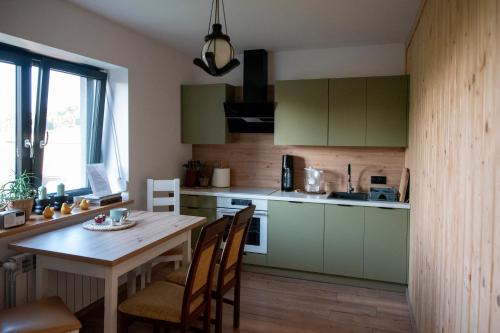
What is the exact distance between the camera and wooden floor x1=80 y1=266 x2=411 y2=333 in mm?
2945

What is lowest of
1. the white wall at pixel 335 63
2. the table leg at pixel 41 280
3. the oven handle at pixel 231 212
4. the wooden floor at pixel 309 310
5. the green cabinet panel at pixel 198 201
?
the wooden floor at pixel 309 310

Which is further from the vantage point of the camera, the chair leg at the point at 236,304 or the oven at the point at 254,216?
the oven at the point at 254,216

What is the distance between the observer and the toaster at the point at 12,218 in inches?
93.6

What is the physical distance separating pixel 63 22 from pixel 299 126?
2.38 meters

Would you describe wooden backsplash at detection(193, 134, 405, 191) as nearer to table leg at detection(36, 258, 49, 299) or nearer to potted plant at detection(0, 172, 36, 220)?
potted plant at detection(0, 172, 36, 220)

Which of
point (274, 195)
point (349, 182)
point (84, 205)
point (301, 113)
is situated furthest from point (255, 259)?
point (84, 205)

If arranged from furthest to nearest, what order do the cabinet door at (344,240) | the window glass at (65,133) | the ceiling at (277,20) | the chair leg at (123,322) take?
the cabinet door at (344,240), the window glass at (65,133), the ceiling at (277,20), the chair leg at (123,322)

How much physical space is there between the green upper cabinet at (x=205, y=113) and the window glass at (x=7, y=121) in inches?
76.9

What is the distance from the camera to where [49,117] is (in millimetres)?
3168

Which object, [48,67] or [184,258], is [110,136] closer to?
[48,67]

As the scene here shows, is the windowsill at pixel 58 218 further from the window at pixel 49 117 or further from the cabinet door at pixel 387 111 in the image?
the cabinet door at pixel 387 111

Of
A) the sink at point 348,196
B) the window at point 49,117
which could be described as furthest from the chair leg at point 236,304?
the window at point 49,117

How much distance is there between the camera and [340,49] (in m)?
4.22

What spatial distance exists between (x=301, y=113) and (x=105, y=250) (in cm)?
256
